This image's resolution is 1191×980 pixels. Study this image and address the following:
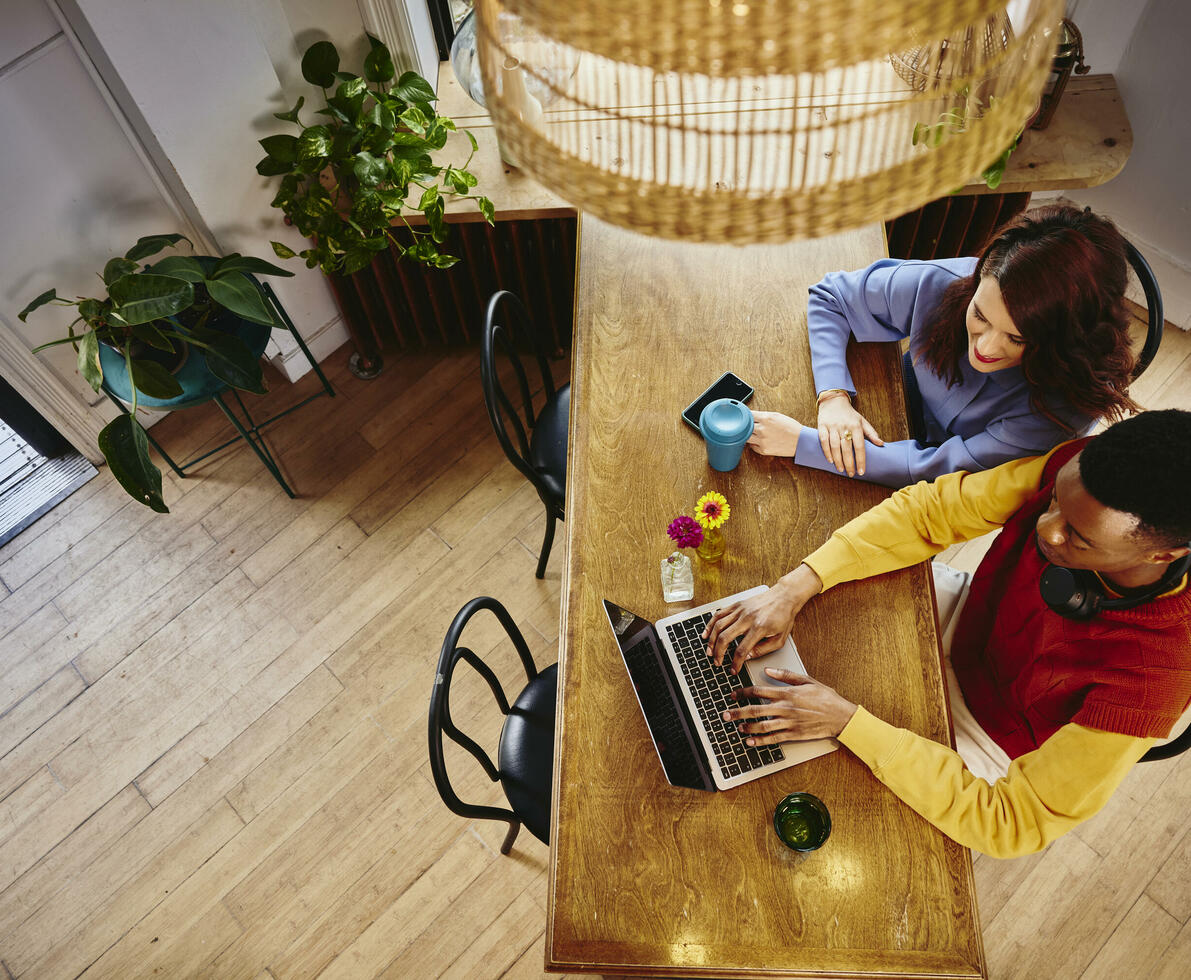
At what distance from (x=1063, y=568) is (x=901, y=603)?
0.30 meters

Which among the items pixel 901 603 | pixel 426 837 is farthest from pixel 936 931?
pixel 426 837

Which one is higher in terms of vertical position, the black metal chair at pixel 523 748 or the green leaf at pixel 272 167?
the green leaf at pixel 272 167

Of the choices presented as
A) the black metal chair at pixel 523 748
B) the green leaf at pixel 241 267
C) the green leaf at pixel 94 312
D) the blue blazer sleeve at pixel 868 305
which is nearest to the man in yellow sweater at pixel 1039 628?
the blue blazer sleeve at pixel 868 305

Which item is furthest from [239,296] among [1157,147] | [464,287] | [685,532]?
[1157,147]

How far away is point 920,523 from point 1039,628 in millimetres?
264

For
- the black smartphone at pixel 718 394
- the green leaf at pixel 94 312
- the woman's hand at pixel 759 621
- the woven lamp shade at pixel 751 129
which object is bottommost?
the woman's hand at pixel 759 621

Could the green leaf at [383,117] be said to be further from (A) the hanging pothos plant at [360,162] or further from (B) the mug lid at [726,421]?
(B) the mug lid at [726,421]

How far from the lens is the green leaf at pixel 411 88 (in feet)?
7.09

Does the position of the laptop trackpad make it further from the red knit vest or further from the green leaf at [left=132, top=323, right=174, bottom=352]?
the green leaf at [left=132, top=323, right=174, bottom=352]

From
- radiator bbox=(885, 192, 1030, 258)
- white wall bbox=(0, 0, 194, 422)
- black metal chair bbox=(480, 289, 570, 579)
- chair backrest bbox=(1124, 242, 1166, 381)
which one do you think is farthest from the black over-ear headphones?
white wall bbox=(0, 0, 194, 422)

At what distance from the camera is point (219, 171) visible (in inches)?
87.7

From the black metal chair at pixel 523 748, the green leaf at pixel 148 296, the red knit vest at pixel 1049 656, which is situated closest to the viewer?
the red knit vest at pixel 1049 656

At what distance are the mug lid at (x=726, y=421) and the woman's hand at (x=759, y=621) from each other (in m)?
0.30

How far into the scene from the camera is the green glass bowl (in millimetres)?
1325
